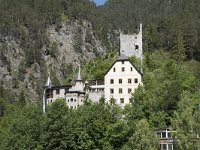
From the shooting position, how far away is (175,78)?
80562 mm

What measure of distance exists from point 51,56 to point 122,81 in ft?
322

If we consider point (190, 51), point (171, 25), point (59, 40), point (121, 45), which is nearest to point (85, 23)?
point (59, 40)

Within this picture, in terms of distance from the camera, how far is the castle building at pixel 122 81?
84.4m

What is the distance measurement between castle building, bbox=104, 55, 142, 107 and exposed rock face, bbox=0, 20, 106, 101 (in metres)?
76.7

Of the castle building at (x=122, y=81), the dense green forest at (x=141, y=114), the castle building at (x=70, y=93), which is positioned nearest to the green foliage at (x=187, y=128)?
the dense green forest at (x=141, y=114)

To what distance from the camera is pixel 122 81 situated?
8475 centimetres

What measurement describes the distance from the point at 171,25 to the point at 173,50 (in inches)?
655

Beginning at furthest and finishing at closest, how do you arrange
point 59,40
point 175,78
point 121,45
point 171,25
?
point 59,40 → point 171,25 → point 121,45 → point 175,78

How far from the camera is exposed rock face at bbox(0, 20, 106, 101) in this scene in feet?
551

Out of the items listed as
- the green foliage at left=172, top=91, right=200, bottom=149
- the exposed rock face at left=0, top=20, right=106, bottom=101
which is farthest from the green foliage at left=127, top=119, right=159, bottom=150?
the exposed rock face at left=0, top=20, right=106, bottom=101

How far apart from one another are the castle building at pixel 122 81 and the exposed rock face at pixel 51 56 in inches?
3020

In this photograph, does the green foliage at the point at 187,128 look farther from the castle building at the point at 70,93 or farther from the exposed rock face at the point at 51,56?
the exposed rock face at the point at 51,56

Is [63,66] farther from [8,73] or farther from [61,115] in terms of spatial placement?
[61,115]

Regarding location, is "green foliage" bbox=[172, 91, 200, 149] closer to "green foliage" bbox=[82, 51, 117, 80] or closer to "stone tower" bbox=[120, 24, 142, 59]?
"green foliage" bbox=[82, 51, 117, 80]
